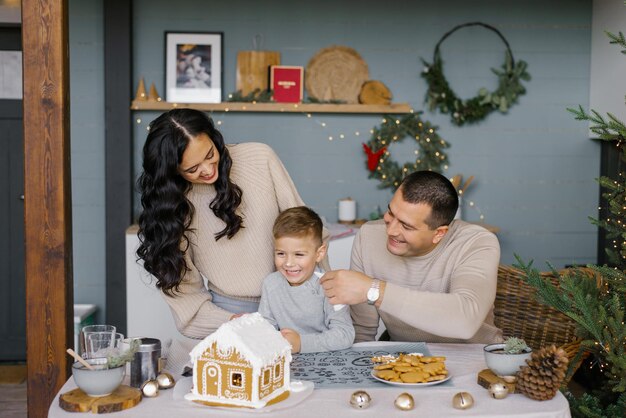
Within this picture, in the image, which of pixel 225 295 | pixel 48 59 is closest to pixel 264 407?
pixel 225 295

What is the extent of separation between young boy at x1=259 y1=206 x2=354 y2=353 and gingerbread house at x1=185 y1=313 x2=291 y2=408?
483 millimetres

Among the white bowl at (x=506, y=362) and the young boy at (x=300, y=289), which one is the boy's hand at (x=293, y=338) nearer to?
the young boy at (x=300, y=289)

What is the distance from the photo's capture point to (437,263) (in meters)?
2.70

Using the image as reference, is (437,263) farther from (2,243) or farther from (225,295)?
(2,243)

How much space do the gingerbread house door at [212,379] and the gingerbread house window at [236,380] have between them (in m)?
0.03

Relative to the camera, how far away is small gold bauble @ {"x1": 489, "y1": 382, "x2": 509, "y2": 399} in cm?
196

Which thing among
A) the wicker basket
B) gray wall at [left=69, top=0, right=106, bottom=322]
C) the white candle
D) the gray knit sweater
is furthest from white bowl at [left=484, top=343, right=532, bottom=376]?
gray wall at [left=69, top=0, right=106, bottom=322]

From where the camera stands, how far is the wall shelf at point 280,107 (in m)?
5.00

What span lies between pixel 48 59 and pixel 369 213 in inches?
116

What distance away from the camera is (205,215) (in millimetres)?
2727

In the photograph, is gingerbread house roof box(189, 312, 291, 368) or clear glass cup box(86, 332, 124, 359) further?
clear glass cup box(86, 332, 124, 359)

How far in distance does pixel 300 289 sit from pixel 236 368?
23.7 inches

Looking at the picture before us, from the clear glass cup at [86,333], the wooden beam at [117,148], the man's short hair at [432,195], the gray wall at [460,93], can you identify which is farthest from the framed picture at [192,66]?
the clear glass cup at [86,333]

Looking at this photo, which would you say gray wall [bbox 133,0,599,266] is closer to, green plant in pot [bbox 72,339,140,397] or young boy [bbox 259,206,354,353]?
young boy [bbox 259,206,354,353]
